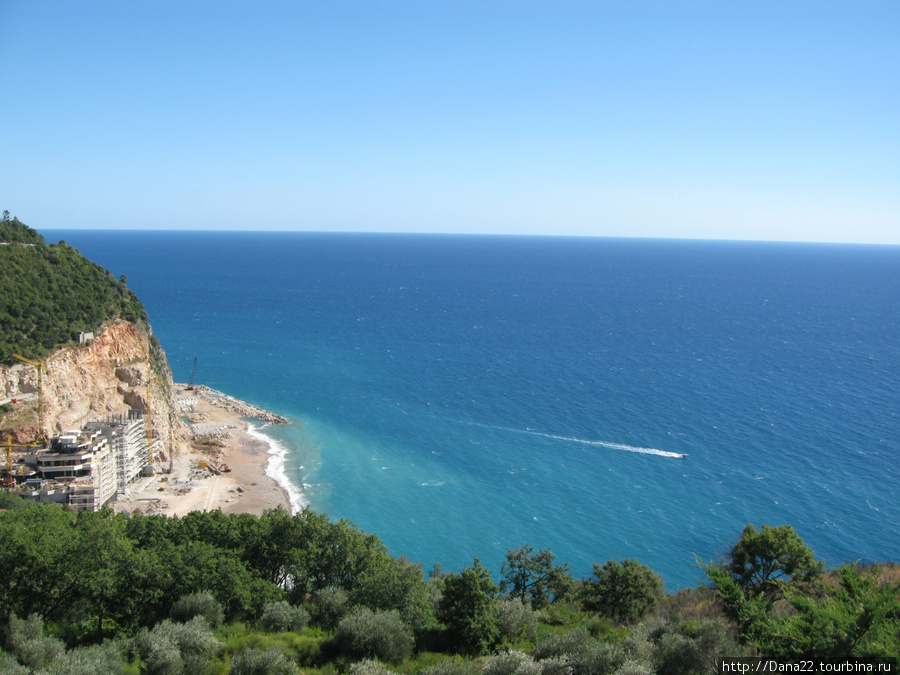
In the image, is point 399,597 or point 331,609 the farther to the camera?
point 331,609

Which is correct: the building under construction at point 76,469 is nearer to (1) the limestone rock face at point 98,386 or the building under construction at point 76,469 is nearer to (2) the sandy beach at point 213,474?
(1) the limestone rock face at point 98,386

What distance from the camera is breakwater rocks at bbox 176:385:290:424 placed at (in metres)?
67.3

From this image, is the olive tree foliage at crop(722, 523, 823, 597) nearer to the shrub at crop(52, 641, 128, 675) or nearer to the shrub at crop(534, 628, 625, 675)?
the shrub at crop(534, 628, 625, 675)

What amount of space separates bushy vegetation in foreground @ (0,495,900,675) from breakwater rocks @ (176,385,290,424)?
125ft

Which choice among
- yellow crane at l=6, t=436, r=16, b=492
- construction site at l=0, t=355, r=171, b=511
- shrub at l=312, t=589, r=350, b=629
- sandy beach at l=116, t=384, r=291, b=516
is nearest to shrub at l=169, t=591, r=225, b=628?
shrub at l=312, t=589, r=350, b=629

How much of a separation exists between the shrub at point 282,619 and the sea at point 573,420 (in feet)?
66.5

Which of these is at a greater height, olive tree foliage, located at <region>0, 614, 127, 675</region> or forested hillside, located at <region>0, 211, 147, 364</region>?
forested hillside, located at <region>0, 211, 147, 364</region>

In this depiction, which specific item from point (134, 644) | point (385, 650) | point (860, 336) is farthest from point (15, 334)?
point (860, 336)

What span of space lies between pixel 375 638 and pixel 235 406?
5787 centimetres

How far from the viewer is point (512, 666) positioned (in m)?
15.8

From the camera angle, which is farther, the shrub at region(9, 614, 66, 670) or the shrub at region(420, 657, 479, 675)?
the shrub at region(9, 614, 66, 670)

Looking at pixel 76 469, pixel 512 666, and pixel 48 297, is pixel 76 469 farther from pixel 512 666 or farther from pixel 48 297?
pixel 512 666

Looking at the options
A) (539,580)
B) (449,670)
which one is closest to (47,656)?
(449,670)

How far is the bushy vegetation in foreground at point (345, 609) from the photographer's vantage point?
15.8 meters
